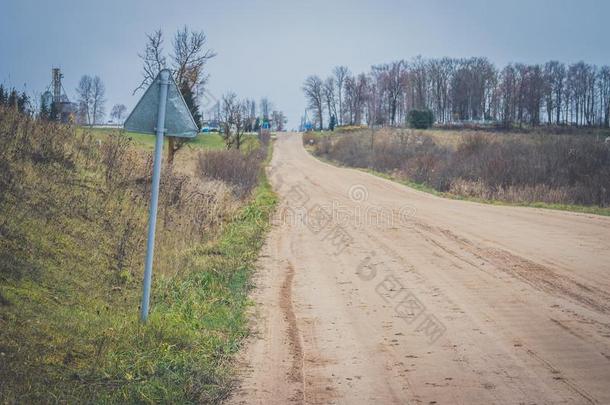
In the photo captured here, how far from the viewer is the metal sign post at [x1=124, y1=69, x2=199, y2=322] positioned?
6.90m

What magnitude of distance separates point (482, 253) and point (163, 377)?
873 centimetres

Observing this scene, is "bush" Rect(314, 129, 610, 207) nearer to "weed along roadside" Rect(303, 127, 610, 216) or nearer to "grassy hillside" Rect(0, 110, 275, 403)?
"weed along roadside" Rect(303, 127, 610, 216)

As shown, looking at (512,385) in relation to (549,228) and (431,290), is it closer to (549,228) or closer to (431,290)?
(431,290)

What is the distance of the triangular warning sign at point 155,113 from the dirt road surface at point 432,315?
3048mm

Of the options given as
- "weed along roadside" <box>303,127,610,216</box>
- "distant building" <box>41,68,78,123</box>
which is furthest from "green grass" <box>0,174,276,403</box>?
"weed along roadside" <box>303,127,610,216</box>

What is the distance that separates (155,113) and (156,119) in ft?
0.26

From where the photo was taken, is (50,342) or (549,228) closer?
(50,342)

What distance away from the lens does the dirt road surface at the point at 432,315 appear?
19.2ft

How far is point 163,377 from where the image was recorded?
5.94m

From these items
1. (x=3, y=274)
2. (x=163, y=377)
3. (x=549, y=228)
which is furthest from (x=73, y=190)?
(x=549, y=228)

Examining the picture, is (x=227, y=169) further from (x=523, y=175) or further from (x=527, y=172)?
(x=527, y=172)

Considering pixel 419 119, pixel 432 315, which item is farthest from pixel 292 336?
pixel 419 119

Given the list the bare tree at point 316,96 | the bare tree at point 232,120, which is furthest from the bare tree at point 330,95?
the bare tree at point 232,120

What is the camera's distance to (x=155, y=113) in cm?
698
